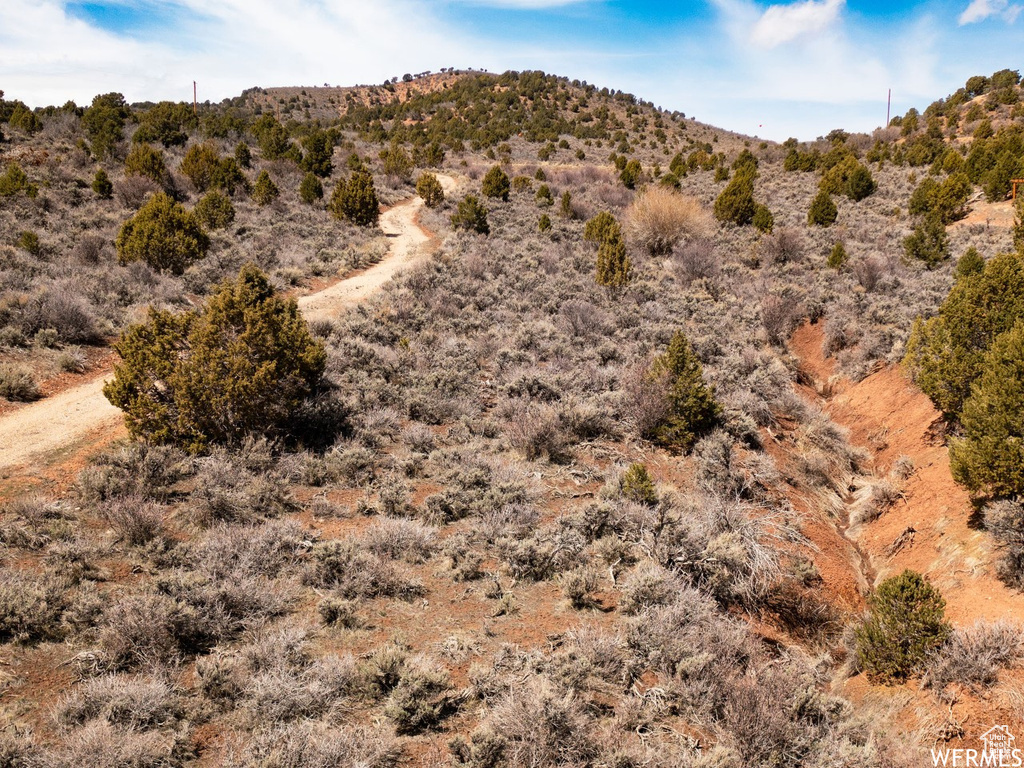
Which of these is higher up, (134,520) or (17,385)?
(17,385)

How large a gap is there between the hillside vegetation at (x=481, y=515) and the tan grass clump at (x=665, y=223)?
4368 millimetres

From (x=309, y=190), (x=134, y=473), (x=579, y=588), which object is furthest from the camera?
(x=309, y=190)

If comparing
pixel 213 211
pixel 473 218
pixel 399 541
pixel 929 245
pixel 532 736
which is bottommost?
pixel 532 736

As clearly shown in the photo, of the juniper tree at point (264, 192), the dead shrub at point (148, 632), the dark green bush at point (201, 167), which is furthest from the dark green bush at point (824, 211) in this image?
the dark green bush at point (201, 167)

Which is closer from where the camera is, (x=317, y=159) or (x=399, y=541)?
(x=399, y=541)

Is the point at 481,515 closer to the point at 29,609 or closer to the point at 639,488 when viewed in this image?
the point at 639,488

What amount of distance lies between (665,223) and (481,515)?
18950 mm

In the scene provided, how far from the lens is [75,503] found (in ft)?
21.8

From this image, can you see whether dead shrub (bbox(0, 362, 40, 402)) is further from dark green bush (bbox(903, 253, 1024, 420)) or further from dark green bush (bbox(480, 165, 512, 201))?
dark green bush (bbox(480, 165, 512, 201))

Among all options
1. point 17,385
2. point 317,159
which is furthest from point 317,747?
point 317,159

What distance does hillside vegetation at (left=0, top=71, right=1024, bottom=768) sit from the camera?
14.2ft

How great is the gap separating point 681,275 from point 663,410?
11.2 meters

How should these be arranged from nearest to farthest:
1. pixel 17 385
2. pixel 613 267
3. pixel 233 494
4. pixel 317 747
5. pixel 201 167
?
1. pixel 317 747
2. pixel 233 494
3. pixel 17 385
4. pixel 613 267
5. pixel 201 167

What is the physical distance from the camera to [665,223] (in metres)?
22.9
